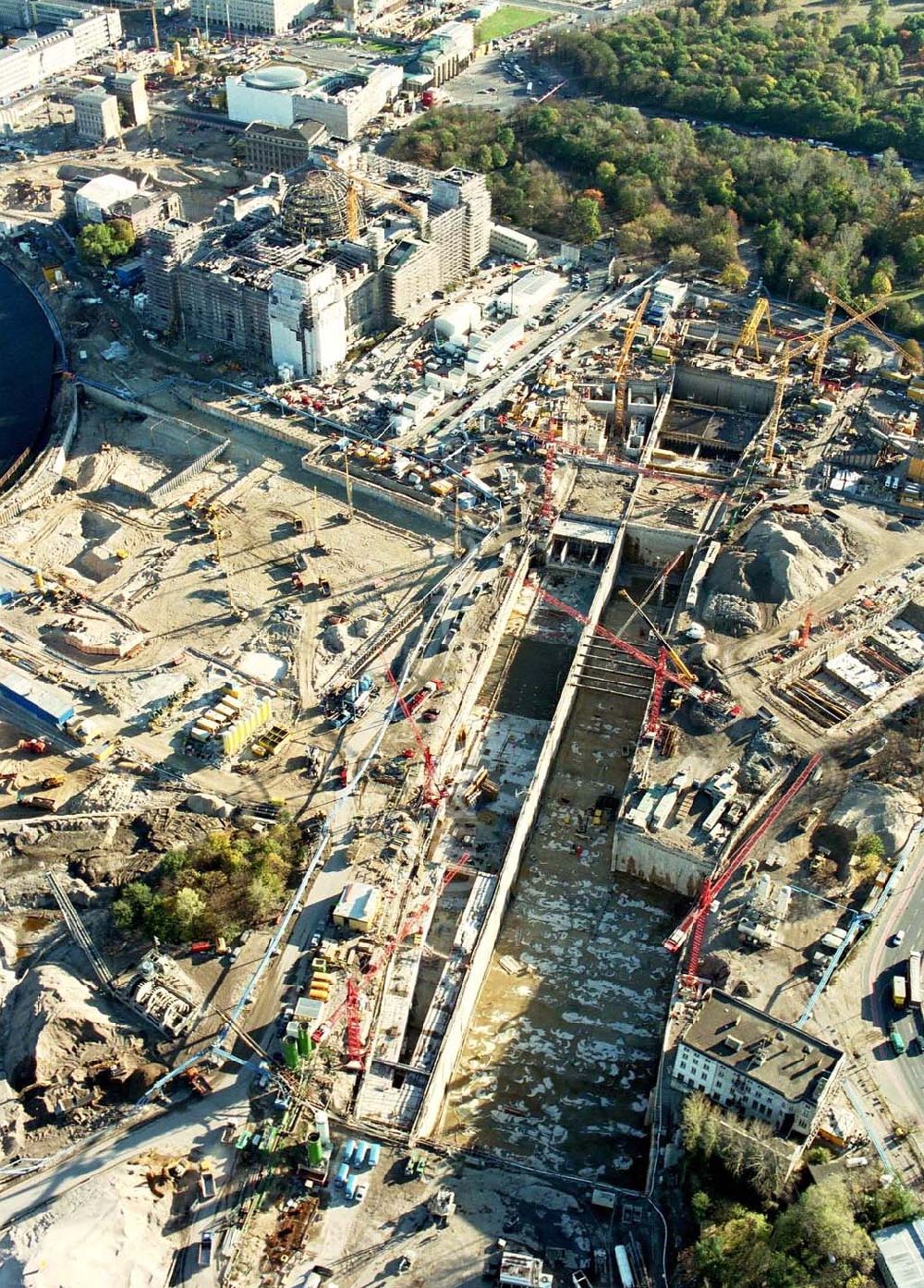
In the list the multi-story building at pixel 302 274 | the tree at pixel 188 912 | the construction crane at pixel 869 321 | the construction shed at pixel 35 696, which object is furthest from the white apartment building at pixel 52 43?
the tree at pixel 188 912

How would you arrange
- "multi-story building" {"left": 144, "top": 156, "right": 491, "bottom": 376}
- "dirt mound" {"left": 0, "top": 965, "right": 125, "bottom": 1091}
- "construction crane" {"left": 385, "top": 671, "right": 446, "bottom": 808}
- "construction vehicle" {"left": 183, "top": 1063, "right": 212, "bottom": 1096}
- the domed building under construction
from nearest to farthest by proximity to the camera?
1. "construction vehicle" {"left": 183, "top": 1063, "right": 212, "bottom": 1096}
2. "dirt mound" {"left": 0, "top": 965, "right": 125, "bottom": 1091}
3. "construction crane" {"left": 385, "top": 671, "right": 446, "bottom": 808}
4. "multi-story building" {"left": 144, "top": 156, "right": 491, "bottom": 376}
5. the domed building under construction

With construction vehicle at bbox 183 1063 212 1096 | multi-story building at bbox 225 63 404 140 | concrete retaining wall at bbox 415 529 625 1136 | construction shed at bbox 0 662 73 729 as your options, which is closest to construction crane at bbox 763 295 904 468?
concrete retaining wall at bbox 415 529 625 1136

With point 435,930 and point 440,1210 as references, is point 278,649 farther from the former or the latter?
point 440,1210

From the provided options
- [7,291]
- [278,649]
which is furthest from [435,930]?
[7,291]

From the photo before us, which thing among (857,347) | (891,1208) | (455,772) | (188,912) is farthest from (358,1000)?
(857,347)

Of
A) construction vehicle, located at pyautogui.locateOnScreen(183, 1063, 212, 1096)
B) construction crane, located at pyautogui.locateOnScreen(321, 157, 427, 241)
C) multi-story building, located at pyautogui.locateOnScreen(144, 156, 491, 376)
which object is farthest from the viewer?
construction crane, located at pyautogui.locateOnScreen(321, 157, 427, 241)

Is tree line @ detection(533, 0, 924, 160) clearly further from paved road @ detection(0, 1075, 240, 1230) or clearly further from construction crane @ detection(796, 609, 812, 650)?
paved road @ detection(0, 1075, 240, 1230)

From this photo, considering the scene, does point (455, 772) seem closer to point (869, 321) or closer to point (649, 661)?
point (649, 661)
